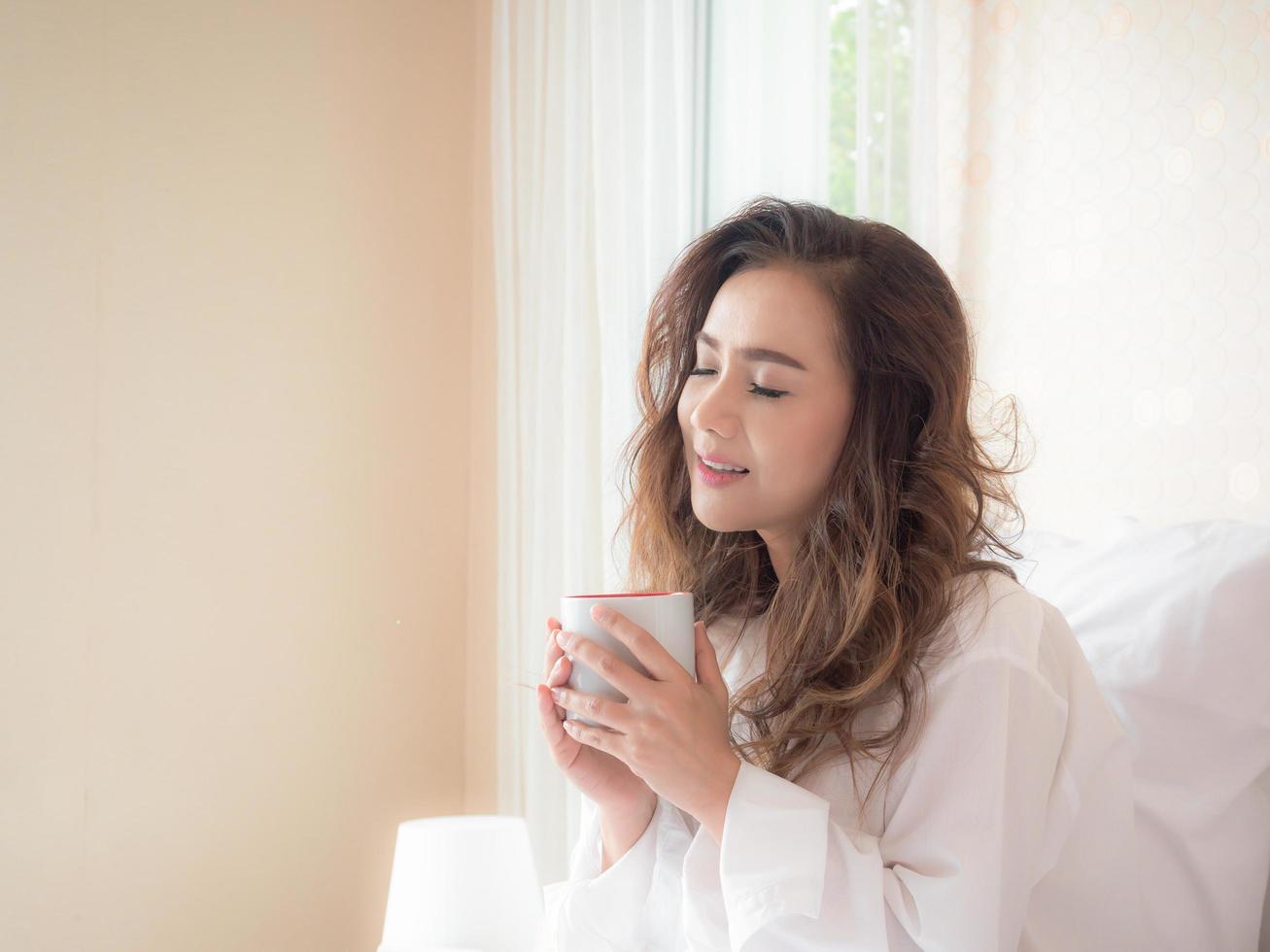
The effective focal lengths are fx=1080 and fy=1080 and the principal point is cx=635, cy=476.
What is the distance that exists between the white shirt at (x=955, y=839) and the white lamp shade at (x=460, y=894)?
0.51 meters

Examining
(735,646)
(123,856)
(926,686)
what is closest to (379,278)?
(123,856)

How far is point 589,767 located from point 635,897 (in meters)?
0.17

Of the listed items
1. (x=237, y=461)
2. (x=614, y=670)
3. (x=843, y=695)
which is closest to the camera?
(x=614, y=670)

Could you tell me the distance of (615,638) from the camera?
3.03 ft

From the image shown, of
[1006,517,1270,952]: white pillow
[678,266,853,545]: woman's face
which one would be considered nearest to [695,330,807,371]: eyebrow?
[678,266,853,545]: woman's face

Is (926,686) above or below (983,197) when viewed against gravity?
below

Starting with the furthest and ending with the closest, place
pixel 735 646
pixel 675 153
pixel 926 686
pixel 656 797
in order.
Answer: pixel 675 153 → pixel 735 646 → pixel 656 797 → pixel 926 686

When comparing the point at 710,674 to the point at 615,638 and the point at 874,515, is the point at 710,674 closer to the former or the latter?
the point at 615,638

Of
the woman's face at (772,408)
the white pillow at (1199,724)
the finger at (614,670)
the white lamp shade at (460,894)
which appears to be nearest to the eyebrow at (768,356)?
the woman's face at (772,408)

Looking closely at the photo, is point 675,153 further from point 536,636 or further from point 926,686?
point 926,686

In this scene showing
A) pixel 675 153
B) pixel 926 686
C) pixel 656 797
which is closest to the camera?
pixel 926 686

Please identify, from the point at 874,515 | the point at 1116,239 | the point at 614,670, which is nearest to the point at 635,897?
the point at 614,670

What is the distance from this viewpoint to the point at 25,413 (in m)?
1.82

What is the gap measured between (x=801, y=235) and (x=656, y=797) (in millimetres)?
635
